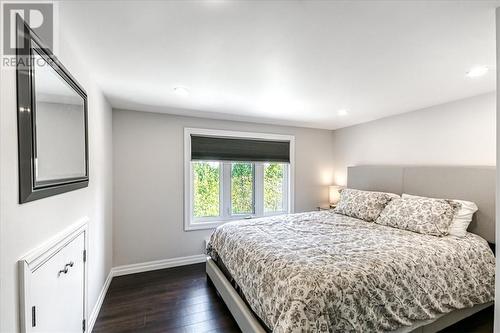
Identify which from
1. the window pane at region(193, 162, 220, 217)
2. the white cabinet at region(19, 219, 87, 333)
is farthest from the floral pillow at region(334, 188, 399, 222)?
the white cabinet at region(19, 219, 87, 333)

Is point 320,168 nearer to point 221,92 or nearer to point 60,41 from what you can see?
point 221,92

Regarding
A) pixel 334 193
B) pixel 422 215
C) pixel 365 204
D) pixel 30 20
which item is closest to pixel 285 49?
pixel 30 20

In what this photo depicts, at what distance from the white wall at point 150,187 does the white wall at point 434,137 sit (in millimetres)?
2360

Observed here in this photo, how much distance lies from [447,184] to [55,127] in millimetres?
3635

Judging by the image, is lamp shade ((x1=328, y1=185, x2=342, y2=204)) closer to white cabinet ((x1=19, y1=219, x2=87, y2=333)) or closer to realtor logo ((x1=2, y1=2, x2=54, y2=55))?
white cabinet ((x1=19, y1=219, x2=87, y2=333))

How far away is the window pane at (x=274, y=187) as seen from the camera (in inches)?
160

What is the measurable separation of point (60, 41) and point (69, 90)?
277 mm

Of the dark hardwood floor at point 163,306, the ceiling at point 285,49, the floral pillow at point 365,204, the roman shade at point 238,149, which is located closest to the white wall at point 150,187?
the roman shade at point 238,149

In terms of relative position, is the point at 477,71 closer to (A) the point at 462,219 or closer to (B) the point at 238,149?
(A) the point at 462,219

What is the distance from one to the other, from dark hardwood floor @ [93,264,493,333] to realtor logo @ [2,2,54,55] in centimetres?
218

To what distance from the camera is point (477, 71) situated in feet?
6.19

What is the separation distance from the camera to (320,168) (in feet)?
14.5

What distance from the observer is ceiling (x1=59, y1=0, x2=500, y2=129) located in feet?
3.96

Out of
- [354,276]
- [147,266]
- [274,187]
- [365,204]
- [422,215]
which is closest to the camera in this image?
[354,276]
